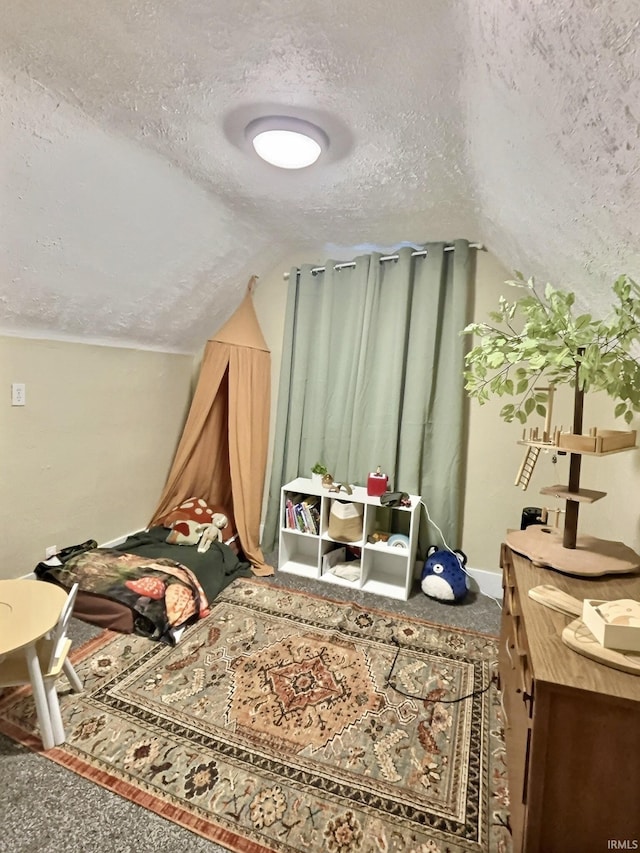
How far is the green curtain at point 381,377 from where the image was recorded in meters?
2.67

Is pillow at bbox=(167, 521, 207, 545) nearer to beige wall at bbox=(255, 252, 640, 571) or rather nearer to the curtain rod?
beige wall at bbox=(255, 252, 640, 571)

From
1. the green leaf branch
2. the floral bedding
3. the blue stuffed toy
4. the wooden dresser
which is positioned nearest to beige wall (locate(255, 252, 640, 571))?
the blue stuffed toy

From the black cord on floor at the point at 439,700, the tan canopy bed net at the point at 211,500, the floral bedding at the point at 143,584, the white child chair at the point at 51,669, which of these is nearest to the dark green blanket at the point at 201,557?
A: the tan canopy bed net at the point at 211,500

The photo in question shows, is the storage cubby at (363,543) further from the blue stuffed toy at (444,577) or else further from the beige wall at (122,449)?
the beige wall at (122,449)

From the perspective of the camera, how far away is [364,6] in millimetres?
1096

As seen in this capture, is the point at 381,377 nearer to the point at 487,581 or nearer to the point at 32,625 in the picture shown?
the point at 487,581

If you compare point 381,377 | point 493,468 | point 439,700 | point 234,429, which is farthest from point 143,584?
point 493,468

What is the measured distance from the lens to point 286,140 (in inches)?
64.8

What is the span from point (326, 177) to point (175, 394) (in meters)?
1.95

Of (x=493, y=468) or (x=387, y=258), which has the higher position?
(x=387, y=258)

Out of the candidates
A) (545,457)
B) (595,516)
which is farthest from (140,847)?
(545,457)

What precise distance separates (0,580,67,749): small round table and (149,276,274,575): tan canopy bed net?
1459 mm

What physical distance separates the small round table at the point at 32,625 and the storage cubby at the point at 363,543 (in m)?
1.48

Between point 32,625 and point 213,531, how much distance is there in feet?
4.65
